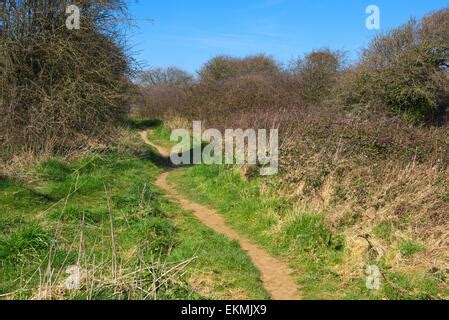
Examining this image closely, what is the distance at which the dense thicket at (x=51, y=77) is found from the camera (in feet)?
38.5

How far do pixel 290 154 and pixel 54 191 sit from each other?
5.12 meters

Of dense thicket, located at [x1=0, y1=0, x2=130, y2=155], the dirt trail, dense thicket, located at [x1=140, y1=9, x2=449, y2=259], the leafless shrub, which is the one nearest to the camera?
the dirt trail

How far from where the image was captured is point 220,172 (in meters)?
11.0

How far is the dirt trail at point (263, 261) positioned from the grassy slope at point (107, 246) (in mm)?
181

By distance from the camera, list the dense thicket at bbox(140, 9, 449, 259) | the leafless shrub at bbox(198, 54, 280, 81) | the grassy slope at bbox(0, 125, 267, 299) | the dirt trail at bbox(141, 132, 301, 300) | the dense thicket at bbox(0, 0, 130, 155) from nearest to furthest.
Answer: the grassy slope at bbox(0, 125, 267, 299)
the dirt trail at bbox(141, 132, 301, 300)
the dense thicket at bbox(140, 9, 449, 259)
the dense thicket at bbox(0, 0, 130, 155)
the leafless shrub at bbox(198, 54, 280, 81)

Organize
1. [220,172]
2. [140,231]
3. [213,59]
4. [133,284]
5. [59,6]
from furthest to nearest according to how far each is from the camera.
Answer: [213,59] < [59,6] < [220,172] < [140,231] < [133,284]

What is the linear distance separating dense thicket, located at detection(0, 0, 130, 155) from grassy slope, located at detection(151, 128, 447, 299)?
387 cm

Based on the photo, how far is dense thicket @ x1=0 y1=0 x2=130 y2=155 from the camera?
11727 millimetres

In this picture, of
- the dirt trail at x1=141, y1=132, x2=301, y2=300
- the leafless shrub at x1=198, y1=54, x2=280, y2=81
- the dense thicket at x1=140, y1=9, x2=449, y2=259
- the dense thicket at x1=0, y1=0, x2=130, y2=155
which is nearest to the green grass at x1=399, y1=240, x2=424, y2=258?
the dense thicket at x1=140, y1=9, x2=449, y2=259

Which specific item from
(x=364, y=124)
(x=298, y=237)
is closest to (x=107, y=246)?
(x=298, y=237)

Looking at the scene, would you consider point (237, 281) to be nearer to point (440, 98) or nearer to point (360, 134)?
point (360, 134)

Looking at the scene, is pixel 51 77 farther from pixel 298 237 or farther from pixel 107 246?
pixel 298 237

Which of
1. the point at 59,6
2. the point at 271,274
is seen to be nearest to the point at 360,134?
the point at 271,274

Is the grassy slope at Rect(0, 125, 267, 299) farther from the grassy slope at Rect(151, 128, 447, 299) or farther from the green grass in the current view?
the green grass
